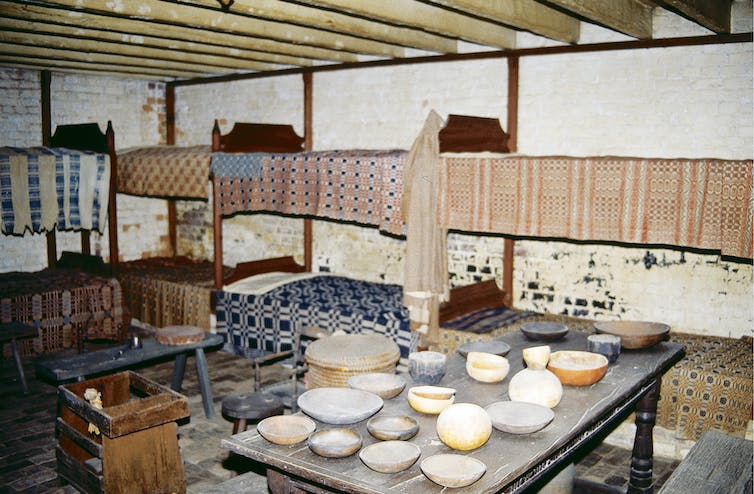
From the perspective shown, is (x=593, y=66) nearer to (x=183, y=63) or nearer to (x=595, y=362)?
(x=595, y=362)

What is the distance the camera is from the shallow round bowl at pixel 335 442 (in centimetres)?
266

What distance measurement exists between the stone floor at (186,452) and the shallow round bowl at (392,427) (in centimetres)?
121

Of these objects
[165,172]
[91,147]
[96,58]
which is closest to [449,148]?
[165,172]

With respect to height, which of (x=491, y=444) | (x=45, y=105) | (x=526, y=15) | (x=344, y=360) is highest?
(x=526, y=15)

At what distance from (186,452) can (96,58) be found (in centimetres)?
467

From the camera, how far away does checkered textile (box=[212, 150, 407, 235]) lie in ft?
19.7

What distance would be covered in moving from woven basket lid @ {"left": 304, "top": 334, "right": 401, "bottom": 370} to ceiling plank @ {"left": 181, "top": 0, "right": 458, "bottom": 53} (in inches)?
101

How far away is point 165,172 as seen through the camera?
801 cm

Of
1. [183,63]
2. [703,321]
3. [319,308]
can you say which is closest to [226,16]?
[183,63]

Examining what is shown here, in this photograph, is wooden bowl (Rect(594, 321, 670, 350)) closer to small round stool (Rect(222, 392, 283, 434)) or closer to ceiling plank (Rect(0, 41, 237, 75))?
small round stool (Rect(222, 392, 283, 434))

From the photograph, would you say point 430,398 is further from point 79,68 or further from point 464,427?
point 79,68

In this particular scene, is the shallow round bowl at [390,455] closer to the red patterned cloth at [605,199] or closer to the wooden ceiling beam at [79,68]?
the red patterned cloth at [605,199]

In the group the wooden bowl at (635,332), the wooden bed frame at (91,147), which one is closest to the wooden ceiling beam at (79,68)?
the wooden bed frame at (91,147)

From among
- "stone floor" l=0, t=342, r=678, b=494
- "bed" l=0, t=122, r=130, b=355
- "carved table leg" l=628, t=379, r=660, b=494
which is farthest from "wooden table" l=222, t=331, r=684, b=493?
"bed" l=0, t=122, r=130, b=355
